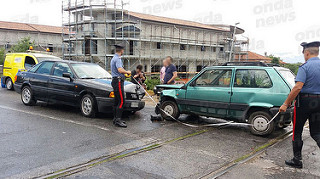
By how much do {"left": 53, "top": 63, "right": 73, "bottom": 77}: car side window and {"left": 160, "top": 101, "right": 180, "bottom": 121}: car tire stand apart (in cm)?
293

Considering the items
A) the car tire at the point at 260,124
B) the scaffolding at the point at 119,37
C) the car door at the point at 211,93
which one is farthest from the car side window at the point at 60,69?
the scaffolding at the point at 119,37

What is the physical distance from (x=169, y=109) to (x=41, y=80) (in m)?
4.14

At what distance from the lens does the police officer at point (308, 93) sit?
4184mm

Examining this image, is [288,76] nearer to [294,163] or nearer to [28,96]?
[294,163]

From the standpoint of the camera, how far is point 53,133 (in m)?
5.96

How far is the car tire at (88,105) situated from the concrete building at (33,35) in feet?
116

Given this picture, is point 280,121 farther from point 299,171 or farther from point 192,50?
point 192,50

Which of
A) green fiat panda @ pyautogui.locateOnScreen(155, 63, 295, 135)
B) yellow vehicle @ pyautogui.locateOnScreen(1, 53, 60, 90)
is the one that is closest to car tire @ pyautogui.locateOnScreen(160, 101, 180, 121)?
green fiat panda @ pyautogui.locateOnScreen(155, 63, 295, 135)

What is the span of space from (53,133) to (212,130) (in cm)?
363

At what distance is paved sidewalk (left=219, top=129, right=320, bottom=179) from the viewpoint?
13.4 ft

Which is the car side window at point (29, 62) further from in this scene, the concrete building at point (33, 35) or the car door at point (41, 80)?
the concrete building at point (33, 35)

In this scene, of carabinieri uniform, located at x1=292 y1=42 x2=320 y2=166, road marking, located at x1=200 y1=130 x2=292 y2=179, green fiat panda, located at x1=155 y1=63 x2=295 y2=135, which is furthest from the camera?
green fiat panda, located at x1=155 y1=63 x2=295 y2=135

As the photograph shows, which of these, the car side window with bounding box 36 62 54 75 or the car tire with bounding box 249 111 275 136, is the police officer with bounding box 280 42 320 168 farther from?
the car side window with bounding box 36 62 54 75

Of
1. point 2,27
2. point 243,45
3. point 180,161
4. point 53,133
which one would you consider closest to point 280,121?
point 180,161
